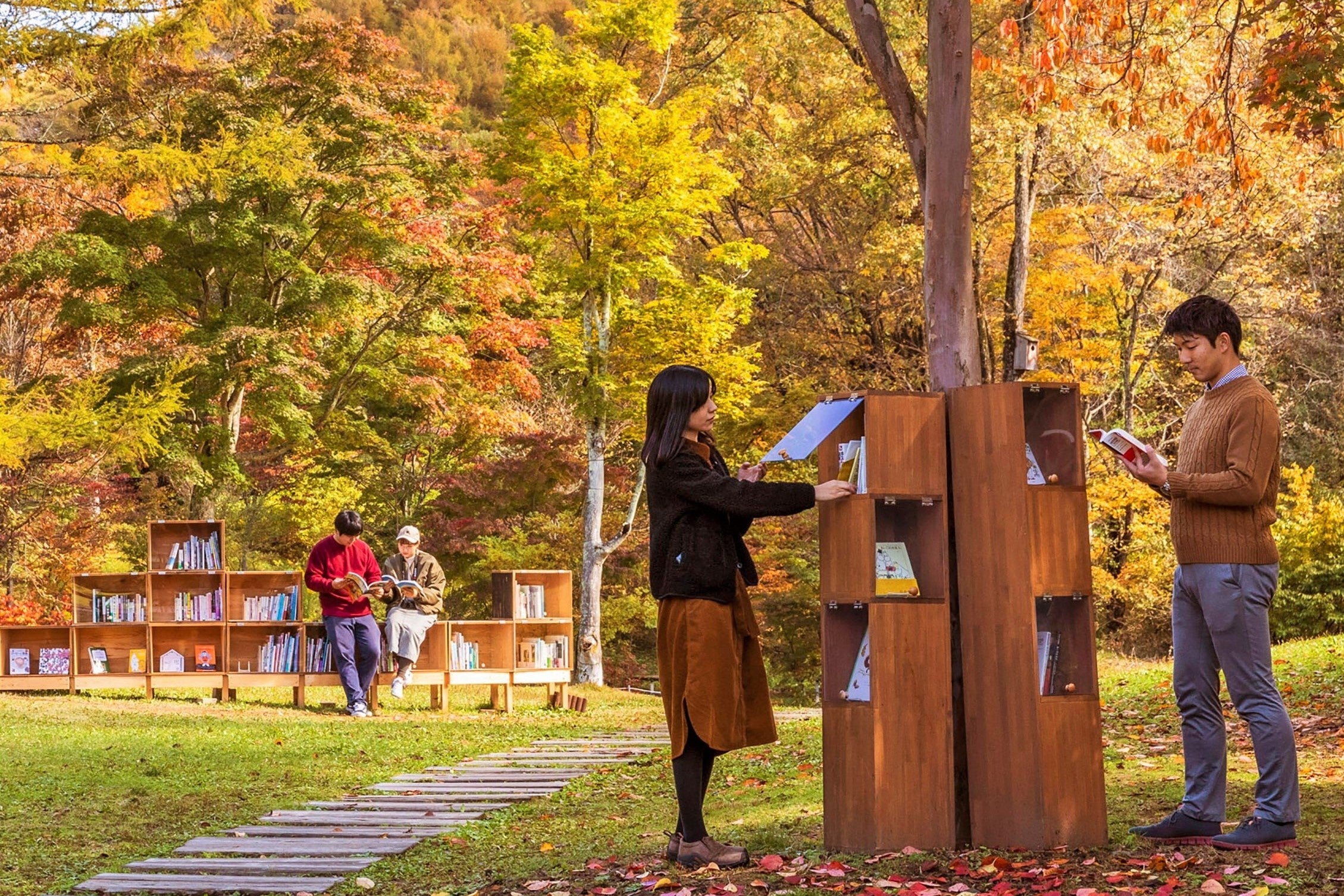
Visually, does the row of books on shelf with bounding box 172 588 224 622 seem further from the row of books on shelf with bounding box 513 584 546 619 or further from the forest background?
the row of books on shelf with bounding box 513 584 546 619

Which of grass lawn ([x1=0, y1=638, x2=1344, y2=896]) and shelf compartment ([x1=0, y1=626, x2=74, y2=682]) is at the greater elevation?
shelf compartment ([x1=0, y1=626, x2=74, y2=682])

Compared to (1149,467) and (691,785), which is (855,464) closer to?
(1149,467)

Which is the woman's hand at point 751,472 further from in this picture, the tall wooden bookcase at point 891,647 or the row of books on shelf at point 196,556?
the row of books on shelf at point 196,556

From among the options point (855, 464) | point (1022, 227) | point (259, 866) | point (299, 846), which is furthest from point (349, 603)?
point (1022, 227)

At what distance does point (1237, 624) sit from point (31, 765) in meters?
6.92

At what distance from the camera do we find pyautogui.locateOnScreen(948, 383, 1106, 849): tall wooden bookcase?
4852 mm

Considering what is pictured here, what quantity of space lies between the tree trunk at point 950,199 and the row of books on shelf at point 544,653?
29.0 feet

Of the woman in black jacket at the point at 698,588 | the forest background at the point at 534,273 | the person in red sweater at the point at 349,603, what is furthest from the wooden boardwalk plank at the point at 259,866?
the forest background at the point at 534,273

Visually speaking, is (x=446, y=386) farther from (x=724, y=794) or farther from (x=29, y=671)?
(x=724, y=794)

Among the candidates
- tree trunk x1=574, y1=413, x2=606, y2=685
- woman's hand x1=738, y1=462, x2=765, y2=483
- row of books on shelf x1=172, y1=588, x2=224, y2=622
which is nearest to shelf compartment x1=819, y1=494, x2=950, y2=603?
woman's hand x1=738, y1=462, x2=765, y2=483

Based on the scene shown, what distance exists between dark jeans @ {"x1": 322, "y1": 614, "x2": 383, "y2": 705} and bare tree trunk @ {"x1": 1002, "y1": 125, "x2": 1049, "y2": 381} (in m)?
9.63

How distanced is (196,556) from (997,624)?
1001cm

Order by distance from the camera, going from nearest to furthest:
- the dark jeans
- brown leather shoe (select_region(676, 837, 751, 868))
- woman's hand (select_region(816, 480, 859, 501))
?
brown leather shoe (select_region(676, 837, 751, 868))
woman's hand (select_region(816, 480, 859, 501))
the dark jeans

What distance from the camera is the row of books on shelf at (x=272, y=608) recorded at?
13.0 m
